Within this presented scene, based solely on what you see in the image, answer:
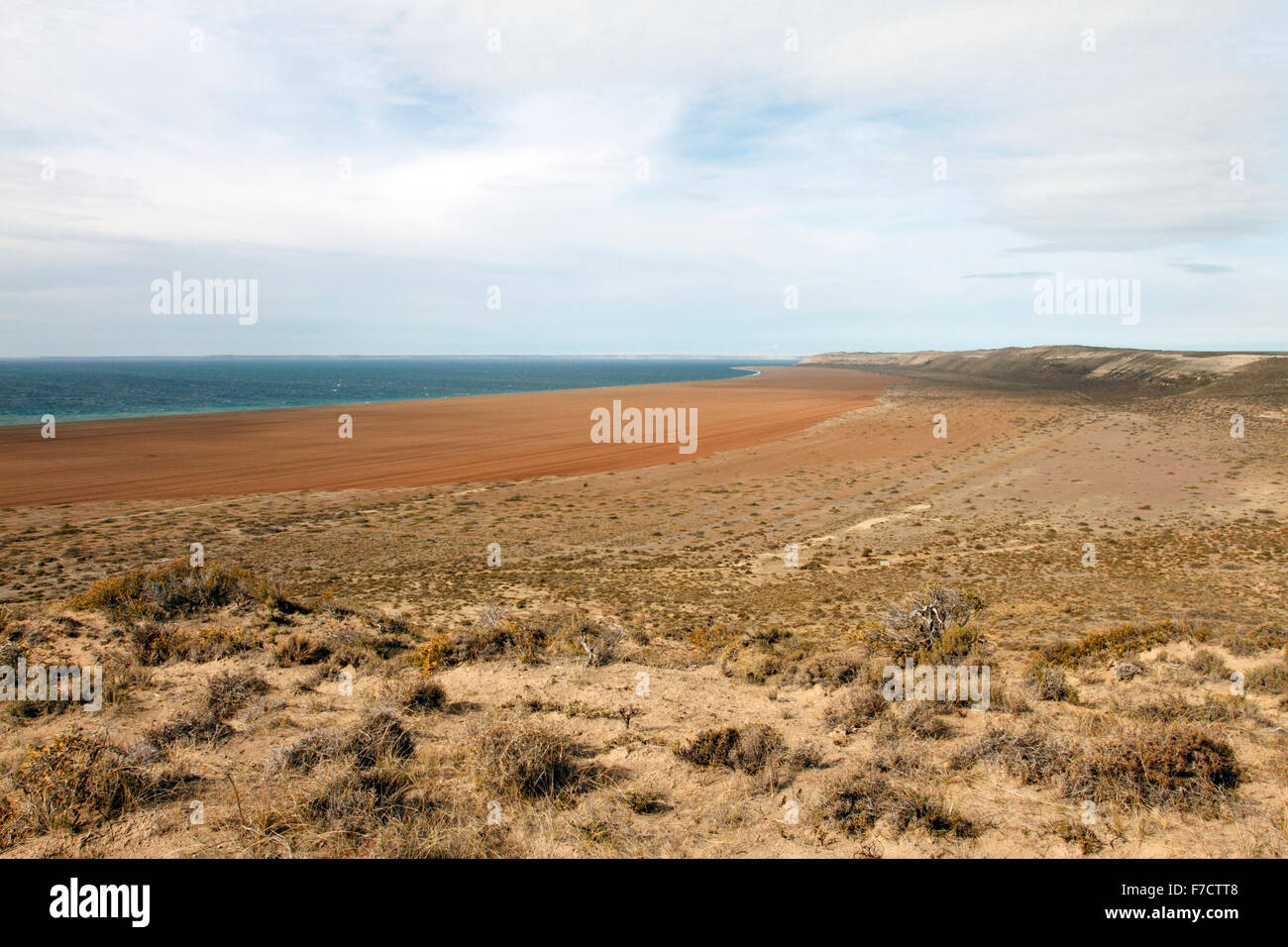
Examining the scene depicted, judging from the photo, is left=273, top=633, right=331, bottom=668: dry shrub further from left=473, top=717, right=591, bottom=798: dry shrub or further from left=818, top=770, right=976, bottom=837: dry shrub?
left=818, top=770, right=976, bottom=837: dry shrub

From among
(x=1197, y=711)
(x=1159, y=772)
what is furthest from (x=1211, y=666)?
(x=1159, y=772)

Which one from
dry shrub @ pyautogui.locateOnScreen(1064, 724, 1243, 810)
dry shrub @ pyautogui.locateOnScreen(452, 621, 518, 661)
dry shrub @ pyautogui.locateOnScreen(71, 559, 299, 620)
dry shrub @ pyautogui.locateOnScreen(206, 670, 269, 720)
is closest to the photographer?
dry shrub @ pyautogui.locateOnScreen(1064, 724, 1243, 810)

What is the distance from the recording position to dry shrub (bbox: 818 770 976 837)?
18.7ft

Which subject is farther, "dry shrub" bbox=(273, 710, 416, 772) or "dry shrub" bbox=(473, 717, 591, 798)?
"dry shrub" bbox=(273, 710, 416, 772)

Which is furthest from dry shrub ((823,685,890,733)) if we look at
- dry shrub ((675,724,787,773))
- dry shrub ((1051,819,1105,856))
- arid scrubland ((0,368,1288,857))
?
dry shrub ((1051,819,1105,856))

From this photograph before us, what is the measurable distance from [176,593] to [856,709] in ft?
41.2

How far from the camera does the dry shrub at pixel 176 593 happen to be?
12195mm

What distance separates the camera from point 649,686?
31.6ft

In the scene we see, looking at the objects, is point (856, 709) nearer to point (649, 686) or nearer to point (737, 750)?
point (737, 750)

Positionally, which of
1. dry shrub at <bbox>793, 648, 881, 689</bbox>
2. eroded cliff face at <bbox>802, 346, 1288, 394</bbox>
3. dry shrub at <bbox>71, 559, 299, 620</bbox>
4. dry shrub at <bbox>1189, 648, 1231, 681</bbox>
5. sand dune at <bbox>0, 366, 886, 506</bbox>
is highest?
eroded cliff face at <bbox>802, 346, 1288, 394</bbox>

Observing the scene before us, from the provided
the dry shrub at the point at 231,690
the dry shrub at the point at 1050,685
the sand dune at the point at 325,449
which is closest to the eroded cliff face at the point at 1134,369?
the sand dune at the point at 325,449

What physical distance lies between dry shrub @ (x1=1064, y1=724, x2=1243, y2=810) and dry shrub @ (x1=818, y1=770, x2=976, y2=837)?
138 centimetres

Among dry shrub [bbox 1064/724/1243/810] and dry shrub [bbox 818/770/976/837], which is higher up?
dry shrub [bbox 1064/724/1243/810]
